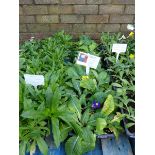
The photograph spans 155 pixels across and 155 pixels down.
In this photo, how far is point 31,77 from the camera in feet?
5.24

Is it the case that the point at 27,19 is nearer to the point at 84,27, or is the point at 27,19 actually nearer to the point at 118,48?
the point at 84,27

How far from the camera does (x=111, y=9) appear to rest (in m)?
2.25

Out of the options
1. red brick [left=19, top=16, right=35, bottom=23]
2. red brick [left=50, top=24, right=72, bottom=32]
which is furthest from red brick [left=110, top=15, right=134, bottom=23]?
red brick [left=19, top=16, right=35, bottom=23]

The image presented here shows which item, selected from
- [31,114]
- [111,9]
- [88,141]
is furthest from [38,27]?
[88,141]

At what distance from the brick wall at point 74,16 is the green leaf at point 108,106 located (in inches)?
37.0

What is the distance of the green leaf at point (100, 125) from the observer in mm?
1451

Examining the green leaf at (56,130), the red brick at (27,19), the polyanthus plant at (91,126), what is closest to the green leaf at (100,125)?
the polyanthus plant at (91,126)

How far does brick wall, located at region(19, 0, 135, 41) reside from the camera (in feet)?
7.28

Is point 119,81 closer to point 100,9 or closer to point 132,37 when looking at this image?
point 132,37

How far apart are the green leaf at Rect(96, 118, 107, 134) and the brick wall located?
3.50ft

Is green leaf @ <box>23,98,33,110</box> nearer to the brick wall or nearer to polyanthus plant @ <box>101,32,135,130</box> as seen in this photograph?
polyanthus plant @ <box>101,32,135,130</box>

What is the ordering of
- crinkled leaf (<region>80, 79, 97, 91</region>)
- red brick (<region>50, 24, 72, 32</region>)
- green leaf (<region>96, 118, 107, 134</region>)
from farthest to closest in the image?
1. red brick (<region>50, 24, 72, 32</region>)
2. crinkled leaf (<region>80, 79, 97, 91</region>)
3. green leaf (<region>96, 118, 107, 134</region>)

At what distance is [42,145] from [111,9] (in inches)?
51.1
